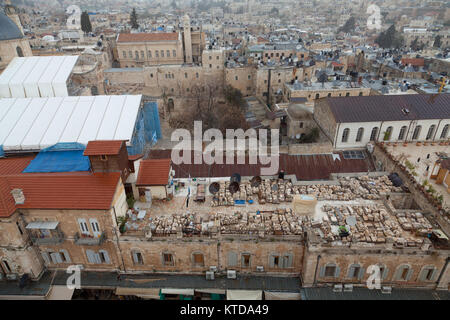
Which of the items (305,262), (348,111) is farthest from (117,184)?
(348,111)

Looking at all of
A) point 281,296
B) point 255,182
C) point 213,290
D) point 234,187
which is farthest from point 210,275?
point 255,182

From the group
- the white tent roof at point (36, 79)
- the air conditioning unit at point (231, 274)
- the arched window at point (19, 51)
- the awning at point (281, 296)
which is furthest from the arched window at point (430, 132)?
the arched window at point (19, 51)

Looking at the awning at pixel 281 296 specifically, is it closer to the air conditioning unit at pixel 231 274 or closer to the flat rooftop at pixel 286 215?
the air conditioning unit at pixel 231 274

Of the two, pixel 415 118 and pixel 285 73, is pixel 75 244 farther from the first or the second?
pixel 285 73

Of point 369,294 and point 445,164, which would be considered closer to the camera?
point 369,294

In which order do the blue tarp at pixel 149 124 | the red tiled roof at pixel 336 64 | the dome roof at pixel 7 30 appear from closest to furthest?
the blue tarp at pixel 149 124 → the dome roof at pixel 7 30 → the red tiled roof at pixel 336 64

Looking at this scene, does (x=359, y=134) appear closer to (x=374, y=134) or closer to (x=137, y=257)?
(x=374, y=134)
